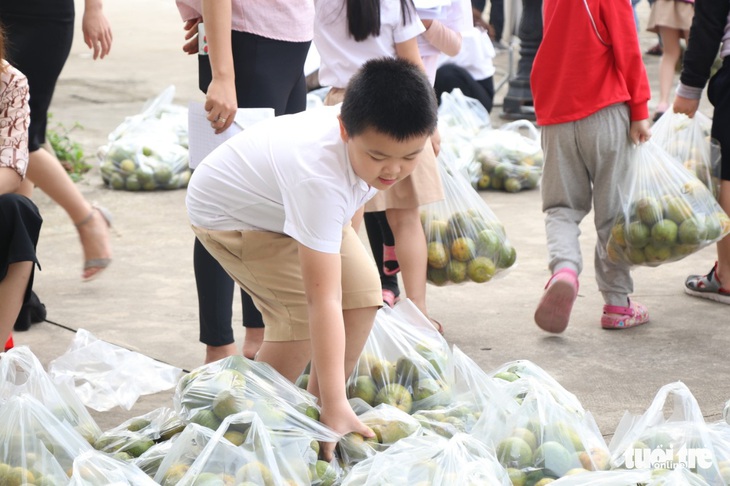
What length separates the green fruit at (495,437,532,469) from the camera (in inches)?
91.5

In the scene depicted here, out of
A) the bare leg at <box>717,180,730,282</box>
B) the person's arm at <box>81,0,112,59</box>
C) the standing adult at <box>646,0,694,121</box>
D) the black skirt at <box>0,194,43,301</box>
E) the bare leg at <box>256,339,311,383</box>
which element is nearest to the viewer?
the bare leg at <box>256,339,311,383</box>

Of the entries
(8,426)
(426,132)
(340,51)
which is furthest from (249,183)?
(340,51)

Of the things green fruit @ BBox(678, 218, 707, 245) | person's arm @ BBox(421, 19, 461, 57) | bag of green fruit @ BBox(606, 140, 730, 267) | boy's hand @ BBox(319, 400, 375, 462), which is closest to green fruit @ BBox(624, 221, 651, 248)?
bag of green fruit @ BBox(606, 140, 730, 267)

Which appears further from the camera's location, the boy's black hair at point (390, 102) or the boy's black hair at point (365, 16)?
the boy's black hair at point (365, 16)

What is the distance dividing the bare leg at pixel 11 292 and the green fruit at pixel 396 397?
3.78ft

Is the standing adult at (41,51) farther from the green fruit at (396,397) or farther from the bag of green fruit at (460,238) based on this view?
the bag of green fruit at (460,238)

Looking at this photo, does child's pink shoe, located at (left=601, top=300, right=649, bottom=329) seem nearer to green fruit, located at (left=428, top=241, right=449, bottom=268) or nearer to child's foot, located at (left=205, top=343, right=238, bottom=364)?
green fruit, located at (left=428, top=241, right=449, bottom=268)

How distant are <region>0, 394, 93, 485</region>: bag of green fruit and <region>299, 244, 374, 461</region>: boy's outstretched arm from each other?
1.80 ft

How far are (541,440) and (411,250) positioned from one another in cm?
144

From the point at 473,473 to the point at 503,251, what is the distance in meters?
1.79

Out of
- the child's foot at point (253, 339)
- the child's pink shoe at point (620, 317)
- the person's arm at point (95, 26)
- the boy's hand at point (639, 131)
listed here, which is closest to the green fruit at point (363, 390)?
the child's foot at point (253, 339)

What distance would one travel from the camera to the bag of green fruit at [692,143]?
4.15m

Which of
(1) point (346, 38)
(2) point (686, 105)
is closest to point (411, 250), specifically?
(1) point (346, 38)

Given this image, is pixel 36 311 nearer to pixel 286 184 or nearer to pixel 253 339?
pixel 253 339
